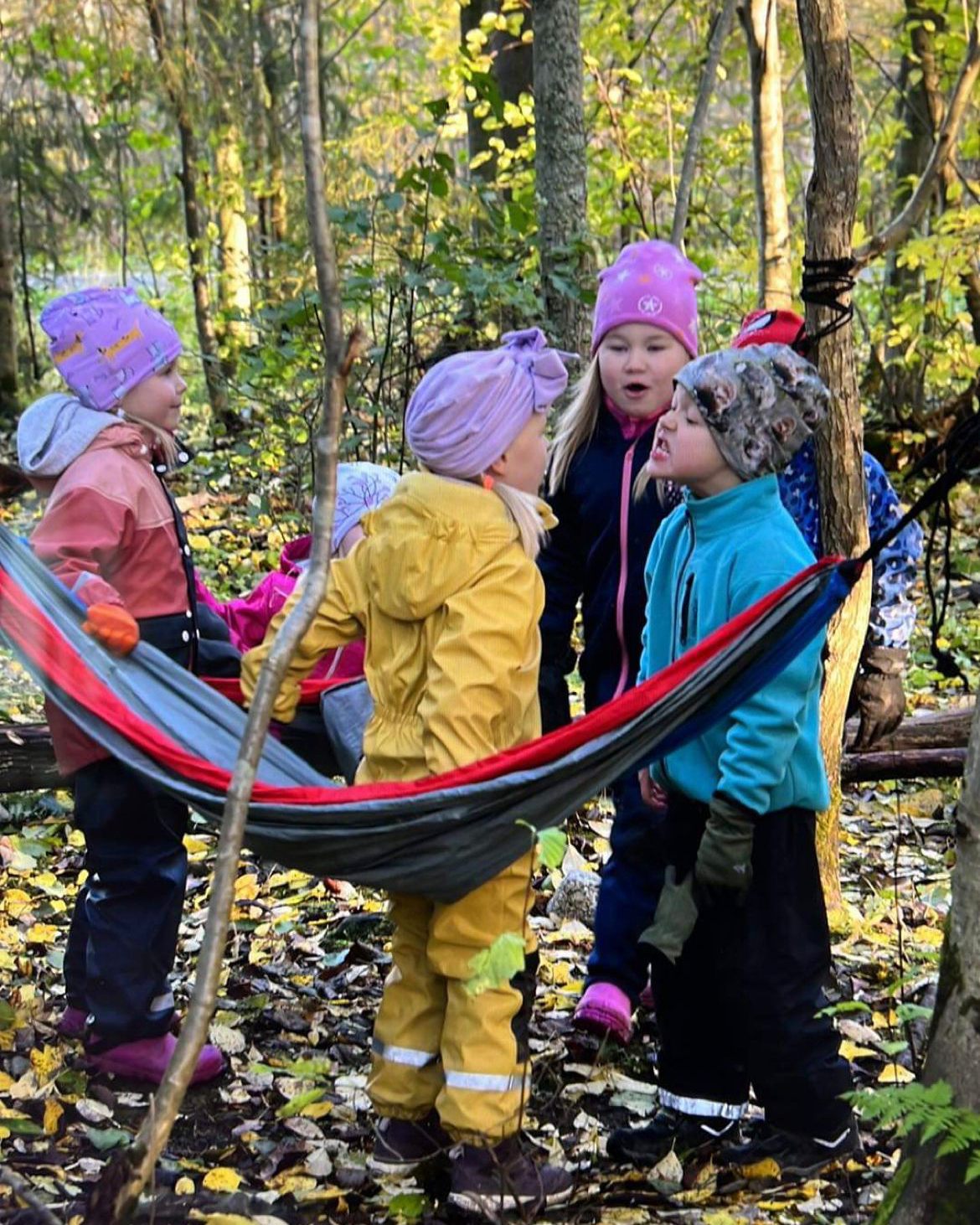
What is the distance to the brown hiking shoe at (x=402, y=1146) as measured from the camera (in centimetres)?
246

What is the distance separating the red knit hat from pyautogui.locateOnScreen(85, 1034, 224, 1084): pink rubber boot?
1888 mm

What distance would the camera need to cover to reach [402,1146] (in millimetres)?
2471

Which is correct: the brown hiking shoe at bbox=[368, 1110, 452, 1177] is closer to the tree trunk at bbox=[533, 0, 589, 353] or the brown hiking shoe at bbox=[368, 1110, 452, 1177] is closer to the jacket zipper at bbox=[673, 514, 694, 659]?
the jacket zipper at bbox=[673, 514, 694, 659]

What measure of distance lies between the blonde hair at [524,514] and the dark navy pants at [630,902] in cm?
77

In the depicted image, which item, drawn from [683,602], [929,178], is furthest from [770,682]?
[929,178]

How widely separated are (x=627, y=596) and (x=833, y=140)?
112 centimetres

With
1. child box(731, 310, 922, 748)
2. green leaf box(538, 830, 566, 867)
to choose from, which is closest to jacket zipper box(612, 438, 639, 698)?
child box(731, 310, 922, 748)

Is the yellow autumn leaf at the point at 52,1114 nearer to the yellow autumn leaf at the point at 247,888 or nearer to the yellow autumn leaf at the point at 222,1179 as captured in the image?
the yellow autumn leaf at the point at 222,1179

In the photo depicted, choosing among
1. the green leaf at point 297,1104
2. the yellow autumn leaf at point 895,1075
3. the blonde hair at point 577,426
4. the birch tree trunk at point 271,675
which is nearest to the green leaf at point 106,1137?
the green leaf at point 297,1104

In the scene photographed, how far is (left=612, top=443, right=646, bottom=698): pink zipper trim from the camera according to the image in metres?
3.10

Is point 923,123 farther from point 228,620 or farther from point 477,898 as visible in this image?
point 477,898

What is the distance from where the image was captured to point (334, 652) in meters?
3.34

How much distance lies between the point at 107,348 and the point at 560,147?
2994 millimetres

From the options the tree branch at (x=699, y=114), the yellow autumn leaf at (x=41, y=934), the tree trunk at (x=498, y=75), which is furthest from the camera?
the tree trunk at (x=498, y=75)
